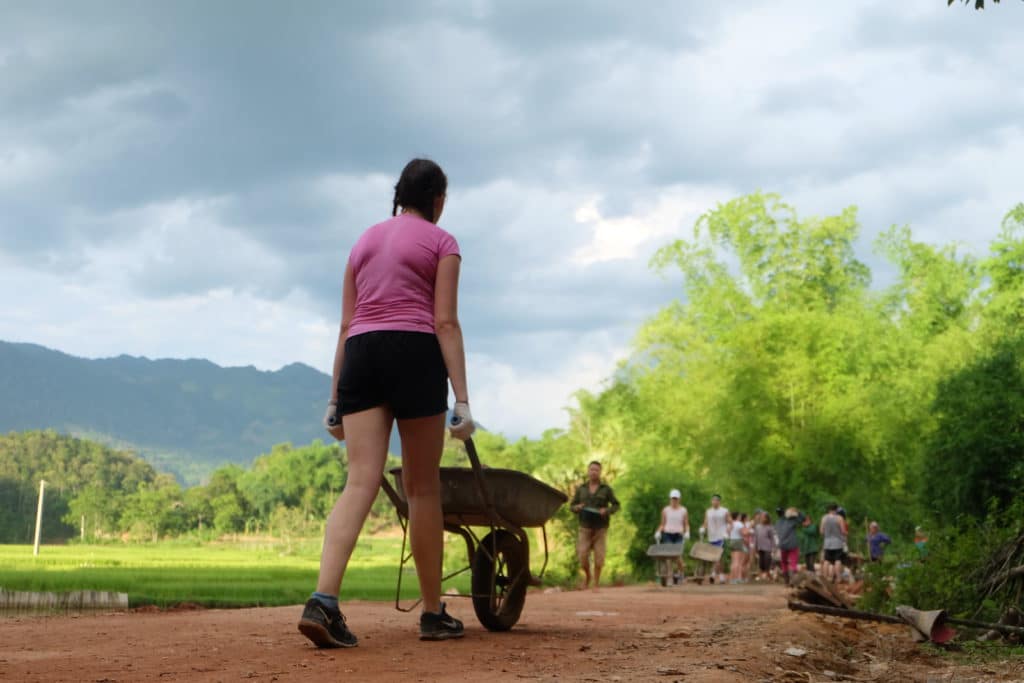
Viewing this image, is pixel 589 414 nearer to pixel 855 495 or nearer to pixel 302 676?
pixel 855 495

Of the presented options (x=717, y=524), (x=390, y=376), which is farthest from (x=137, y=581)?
(x=717, y=524)

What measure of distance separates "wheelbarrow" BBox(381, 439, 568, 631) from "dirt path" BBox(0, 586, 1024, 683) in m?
0.26

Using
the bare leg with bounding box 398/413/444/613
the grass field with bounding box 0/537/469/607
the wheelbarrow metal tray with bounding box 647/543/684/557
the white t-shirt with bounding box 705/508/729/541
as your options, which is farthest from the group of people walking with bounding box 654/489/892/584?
the bare leg with bounding box 398/413/444/613

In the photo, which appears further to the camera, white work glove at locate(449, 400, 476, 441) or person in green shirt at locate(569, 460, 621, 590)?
person in green shirt at locate(569, 460, 621, 590)

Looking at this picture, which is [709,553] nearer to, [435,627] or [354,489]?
[435,627]

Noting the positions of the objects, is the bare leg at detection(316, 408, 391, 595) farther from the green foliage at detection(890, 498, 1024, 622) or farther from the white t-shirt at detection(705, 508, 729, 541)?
the white t-shirt at detection(705, 508, 729, 541)

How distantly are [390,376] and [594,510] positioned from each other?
37.8ft

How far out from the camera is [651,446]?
48.0m

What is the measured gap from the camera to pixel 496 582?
762 cm

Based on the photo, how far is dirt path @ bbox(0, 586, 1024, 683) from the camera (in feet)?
17.0

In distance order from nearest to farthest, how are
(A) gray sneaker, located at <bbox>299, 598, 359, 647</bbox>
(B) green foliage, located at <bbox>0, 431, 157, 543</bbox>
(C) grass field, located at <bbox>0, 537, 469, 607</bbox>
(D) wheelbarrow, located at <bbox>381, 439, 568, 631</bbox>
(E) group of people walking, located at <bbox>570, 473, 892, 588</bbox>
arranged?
(A) gray sneaker, located at <bbox>299, 598, 359, 647</bbox> < (D) wheelbarrow, located at <bbox>381, 439, 568, 631</bbox> < (C) grass field, located at <bbox>0, 537, 469, 607</bbox> < (B) green foliage, located at <bbox>0, 431, 157, 543</bbox> < (E) group of people walking, located at <bbox>570, 473, 892, 588</bbox>

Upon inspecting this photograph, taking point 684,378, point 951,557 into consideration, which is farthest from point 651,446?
point 951,557

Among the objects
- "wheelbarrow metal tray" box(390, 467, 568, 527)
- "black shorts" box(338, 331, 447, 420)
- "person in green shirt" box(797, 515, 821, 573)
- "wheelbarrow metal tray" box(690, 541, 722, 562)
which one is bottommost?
"wheelbarrow metal tray" box(690, 541, 722, 562)

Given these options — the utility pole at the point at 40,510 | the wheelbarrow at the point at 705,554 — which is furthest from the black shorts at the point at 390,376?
the wheelbarrow at the point at 705,554
